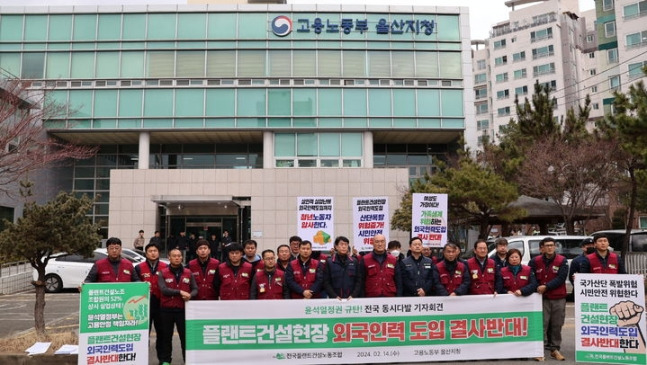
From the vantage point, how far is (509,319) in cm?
777

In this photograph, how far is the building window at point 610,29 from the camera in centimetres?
4938

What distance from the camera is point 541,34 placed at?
67188 millimetres

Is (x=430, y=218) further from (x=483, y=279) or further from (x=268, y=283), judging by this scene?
(x=268, y=283)

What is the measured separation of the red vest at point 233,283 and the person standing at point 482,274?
3.32 m

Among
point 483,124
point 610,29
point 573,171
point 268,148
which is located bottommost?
point 573,171

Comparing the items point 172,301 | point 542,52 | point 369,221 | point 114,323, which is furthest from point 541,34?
point 114,323

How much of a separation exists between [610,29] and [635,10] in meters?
3.59

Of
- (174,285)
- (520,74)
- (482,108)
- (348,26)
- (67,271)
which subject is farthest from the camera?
(482,108)

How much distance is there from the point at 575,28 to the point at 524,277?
230ft

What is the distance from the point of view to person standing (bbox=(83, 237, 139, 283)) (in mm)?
7703

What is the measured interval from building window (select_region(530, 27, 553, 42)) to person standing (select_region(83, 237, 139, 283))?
6840cm

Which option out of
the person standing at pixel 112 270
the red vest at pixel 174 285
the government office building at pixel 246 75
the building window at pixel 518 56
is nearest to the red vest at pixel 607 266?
the red vest at pixel 174 285

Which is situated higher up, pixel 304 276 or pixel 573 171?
pixel 573 171

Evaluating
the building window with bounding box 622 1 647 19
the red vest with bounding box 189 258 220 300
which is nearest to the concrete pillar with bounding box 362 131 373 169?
the red vest with bounding box 189 258 220 300
